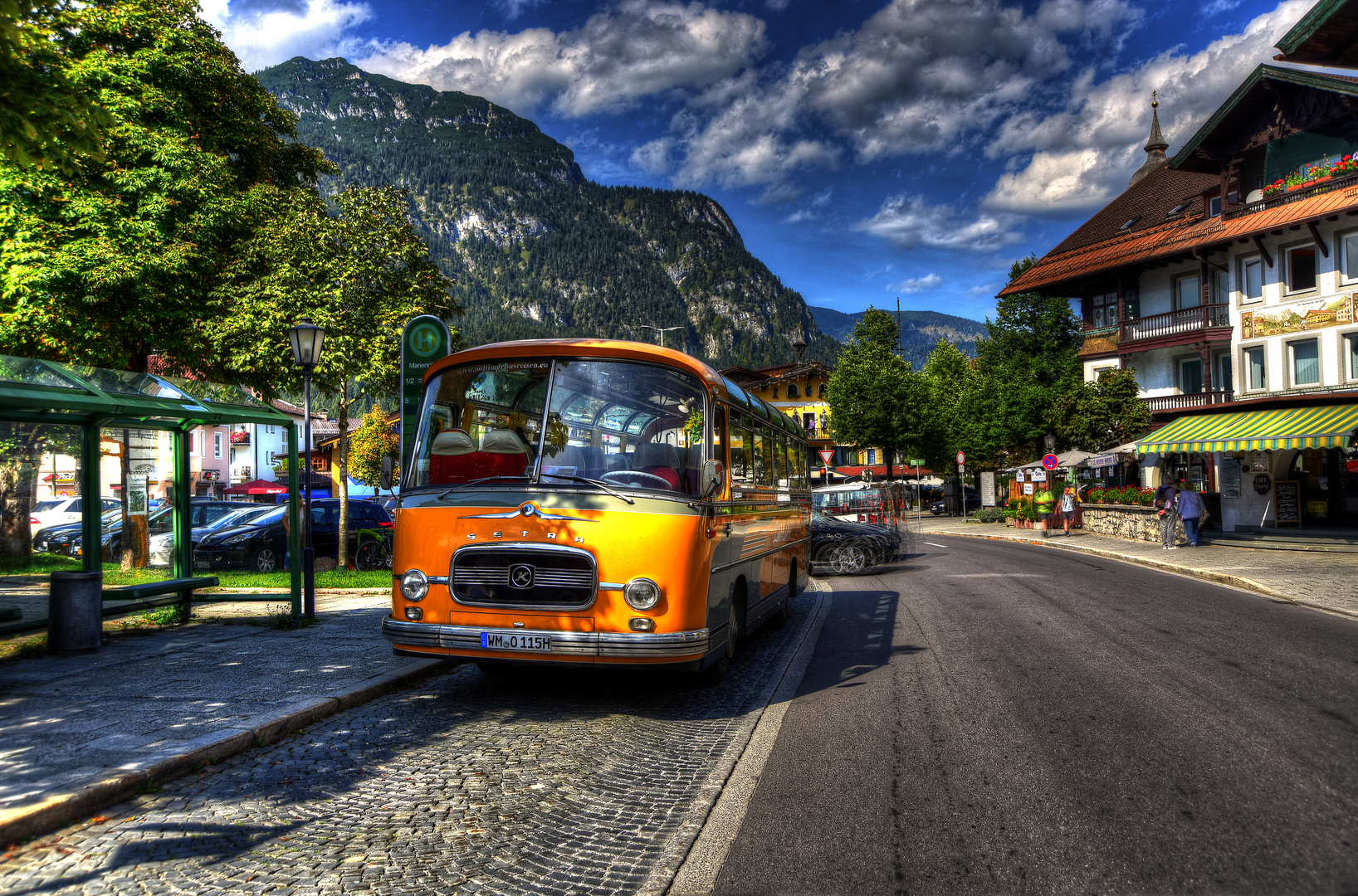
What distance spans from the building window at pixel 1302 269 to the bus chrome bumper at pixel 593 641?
30.7 metres

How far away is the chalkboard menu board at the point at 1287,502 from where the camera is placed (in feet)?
85.1

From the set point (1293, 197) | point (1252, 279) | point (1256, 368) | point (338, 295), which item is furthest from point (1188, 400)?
A: point (338, 295)

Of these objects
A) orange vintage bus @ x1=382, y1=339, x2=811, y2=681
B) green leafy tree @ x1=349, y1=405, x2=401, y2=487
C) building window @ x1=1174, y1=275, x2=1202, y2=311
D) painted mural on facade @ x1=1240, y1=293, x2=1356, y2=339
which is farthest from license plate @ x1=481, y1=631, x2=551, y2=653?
green leafy tree @ x1=349, y1=405, x2=401, y2=487

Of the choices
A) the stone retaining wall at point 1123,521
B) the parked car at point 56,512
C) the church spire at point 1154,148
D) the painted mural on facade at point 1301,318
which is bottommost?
the stone retaining wall at point 1123,521

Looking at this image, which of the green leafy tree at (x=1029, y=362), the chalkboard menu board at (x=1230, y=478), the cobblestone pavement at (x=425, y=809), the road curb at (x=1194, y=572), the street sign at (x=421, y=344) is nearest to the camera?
the cobblestone pavement at (x=425, y=809)

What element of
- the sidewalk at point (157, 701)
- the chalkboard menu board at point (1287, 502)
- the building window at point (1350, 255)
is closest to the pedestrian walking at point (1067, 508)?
the chalkboard menu board at point (1287, 502)

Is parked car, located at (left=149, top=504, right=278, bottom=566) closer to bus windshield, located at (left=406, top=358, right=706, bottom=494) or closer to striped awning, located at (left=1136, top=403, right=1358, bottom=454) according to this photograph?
→ bus windshield, located at (left=406, top=358, right=706, bottom=494)

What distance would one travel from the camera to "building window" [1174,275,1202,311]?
33.0 m

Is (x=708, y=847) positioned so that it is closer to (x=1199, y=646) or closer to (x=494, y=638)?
(x=494, y=638)

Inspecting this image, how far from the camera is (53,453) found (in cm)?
862

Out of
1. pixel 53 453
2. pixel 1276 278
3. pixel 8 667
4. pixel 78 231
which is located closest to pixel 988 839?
pixel 8 667

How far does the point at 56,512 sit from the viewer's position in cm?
855

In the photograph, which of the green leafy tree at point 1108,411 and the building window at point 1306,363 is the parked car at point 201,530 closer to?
the green leafy tree at point 1108,411

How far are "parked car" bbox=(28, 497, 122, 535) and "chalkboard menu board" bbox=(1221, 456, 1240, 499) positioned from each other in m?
30.3
